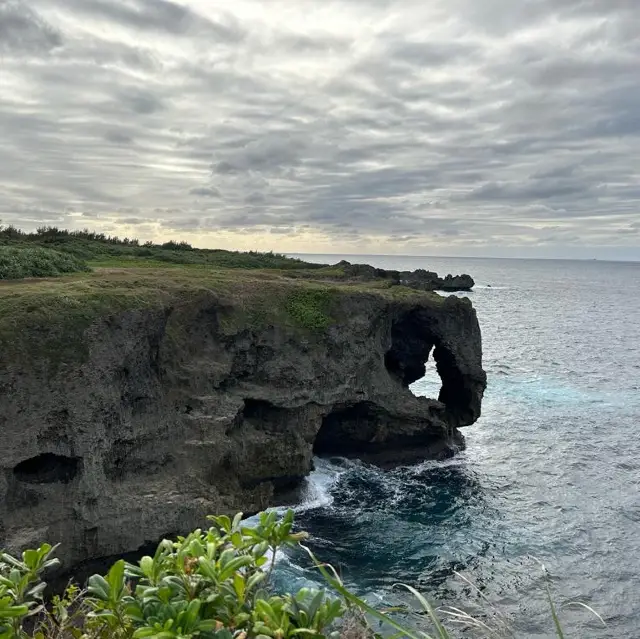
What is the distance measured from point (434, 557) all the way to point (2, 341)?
60.4ft

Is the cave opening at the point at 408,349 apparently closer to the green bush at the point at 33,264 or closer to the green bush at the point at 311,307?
the green bush at the point at 311,307

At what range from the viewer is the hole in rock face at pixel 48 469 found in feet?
64.3

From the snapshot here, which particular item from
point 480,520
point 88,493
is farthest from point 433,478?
point 88,493

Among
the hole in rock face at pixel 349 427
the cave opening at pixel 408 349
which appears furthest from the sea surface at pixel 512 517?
the cave opening at pixel 408 349

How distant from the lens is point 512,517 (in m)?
28.3

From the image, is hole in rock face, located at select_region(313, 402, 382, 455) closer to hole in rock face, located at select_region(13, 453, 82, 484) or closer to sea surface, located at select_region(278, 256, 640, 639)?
sea surface, located at select_region(278, 256, 640, 639)

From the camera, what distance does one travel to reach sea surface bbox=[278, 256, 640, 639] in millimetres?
21922

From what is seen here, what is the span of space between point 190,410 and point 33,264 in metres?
12.7

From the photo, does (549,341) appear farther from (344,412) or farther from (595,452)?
(344,412)

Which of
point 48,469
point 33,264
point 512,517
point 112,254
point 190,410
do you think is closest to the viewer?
point 48,469

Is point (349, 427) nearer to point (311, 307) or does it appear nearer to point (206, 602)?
point (311, 307)

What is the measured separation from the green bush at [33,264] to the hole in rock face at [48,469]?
36.6 ft

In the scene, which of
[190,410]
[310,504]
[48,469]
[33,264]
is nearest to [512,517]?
[310,504]

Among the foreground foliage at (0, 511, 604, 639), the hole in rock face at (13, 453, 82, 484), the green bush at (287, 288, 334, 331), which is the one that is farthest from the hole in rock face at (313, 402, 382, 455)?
the foreground foliage at (0, 511, 604, 639)
